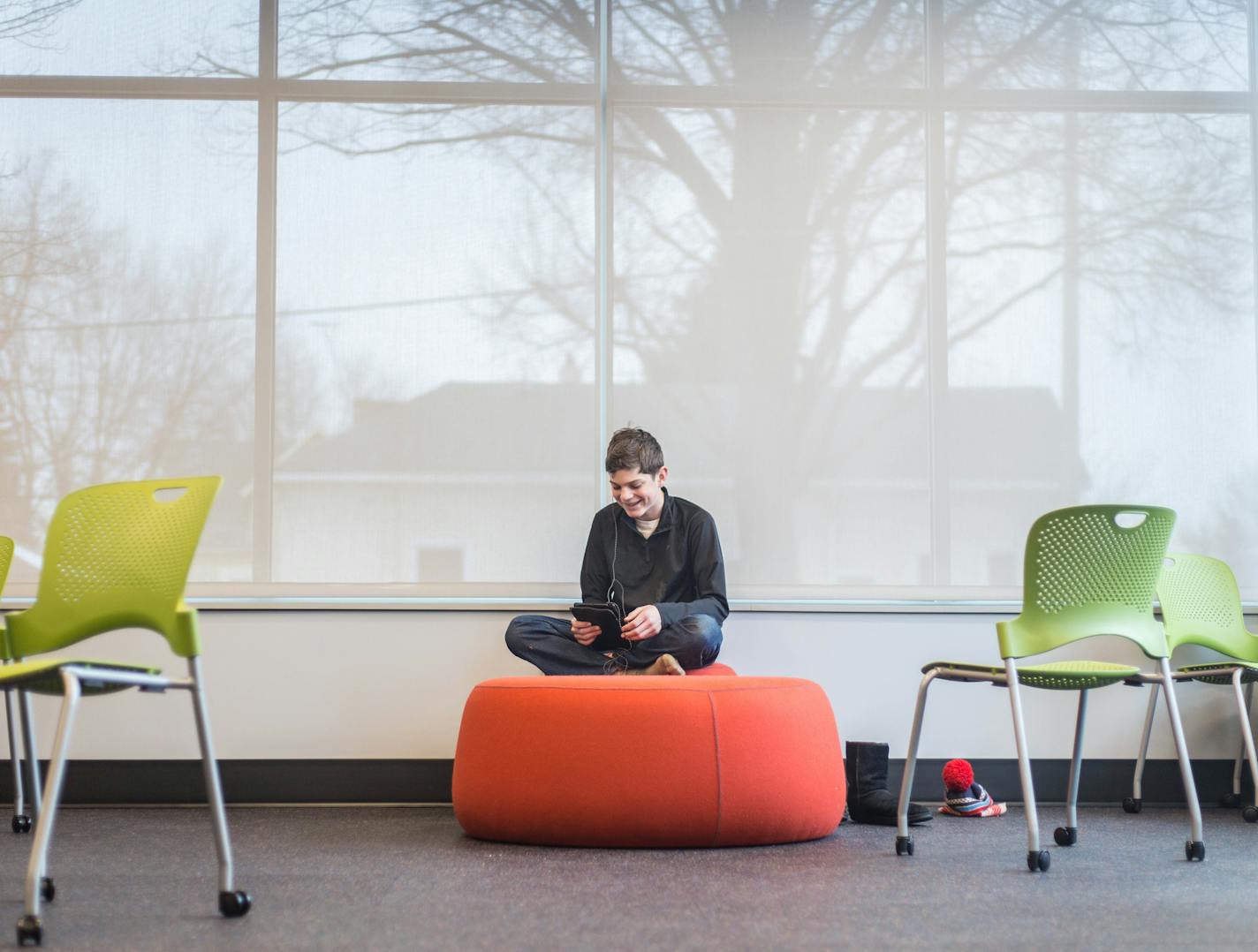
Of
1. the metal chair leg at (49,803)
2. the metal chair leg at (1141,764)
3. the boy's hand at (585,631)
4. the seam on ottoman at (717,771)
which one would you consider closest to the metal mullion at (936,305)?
the metal chair leg at (1141,764)

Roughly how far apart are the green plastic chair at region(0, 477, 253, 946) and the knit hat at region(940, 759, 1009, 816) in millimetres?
2427

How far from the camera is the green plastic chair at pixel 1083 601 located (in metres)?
3.10

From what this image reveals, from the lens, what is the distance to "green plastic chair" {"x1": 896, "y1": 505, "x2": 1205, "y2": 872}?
310cm

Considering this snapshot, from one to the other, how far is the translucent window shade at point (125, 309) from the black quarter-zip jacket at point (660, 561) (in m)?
1.35

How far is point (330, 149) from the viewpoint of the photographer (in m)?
4.57

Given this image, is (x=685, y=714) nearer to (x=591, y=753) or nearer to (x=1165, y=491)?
(x=591, y=753)

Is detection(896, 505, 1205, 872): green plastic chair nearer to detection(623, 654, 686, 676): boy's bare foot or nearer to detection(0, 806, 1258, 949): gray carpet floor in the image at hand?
detection(0, 806, 1258, 949): gray carpet floor

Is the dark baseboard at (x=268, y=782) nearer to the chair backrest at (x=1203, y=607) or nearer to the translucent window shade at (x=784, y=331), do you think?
the translucent window shade at (x=784, y=331)

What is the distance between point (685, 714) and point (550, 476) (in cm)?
146

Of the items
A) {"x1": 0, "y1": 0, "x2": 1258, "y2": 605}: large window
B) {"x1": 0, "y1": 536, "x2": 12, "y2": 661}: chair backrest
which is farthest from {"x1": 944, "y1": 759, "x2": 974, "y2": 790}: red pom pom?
{"x1": 0, "y1": 536, "x2": 12, "y2": 661}: chair backrest

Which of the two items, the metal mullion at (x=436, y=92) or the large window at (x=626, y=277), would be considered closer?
the large window at (x=626, y=277)

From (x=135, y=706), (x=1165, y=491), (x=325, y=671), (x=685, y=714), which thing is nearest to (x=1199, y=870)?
(x=685, y=714)

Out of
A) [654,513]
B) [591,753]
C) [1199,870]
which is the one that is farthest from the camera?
[654,513]

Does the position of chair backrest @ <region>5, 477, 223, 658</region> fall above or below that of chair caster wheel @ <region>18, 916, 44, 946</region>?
above
